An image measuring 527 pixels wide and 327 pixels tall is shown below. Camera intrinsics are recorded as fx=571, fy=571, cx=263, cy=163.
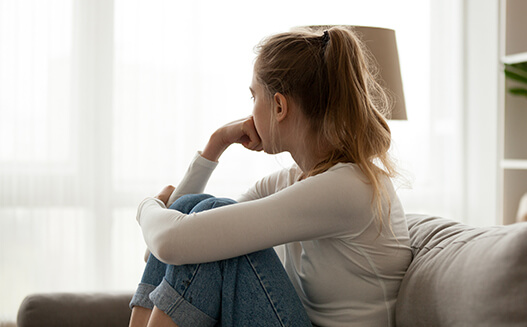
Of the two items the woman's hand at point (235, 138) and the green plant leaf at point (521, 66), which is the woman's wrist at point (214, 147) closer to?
the woman's hand at point (235, 138)

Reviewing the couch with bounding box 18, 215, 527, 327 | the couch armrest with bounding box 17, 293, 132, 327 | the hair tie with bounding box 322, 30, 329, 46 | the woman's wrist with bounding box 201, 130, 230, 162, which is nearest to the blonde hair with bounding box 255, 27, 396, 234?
the hair tie with bounding box 322, 30, 329, 46

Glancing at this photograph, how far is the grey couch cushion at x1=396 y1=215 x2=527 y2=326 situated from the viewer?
37.0 inches

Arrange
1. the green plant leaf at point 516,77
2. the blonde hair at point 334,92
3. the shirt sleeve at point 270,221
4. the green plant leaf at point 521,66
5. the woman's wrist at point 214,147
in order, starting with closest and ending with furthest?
the shirt sleeve at point 270,221 < the blonde hair at point 334,92 < the woman's wrist at point 214,147 < the green plant leaf at point 516,77 < the green plant leaf at point 521,66

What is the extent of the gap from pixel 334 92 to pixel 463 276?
467 millimetres

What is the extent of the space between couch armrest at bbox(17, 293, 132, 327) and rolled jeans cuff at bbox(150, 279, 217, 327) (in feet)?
1.70

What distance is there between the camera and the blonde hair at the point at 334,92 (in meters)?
1.25

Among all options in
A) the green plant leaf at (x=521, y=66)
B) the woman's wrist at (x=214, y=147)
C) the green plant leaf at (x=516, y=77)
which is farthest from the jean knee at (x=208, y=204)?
the green plant leaf at (x=521, y=66)

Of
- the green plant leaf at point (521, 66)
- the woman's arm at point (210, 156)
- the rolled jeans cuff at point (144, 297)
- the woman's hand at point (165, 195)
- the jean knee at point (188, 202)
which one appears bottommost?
the rolled jeans cuff at point (144, 297)

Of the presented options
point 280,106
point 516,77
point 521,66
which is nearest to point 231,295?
point 280,106

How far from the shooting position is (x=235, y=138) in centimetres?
159

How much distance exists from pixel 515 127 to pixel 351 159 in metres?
1.94

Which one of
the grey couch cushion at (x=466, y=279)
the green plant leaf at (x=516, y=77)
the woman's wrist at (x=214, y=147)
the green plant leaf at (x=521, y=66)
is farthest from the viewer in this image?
the green plant leaf at (x=521, y=66)

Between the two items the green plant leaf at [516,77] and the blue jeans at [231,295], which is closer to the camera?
the blue jeans at [231,295]

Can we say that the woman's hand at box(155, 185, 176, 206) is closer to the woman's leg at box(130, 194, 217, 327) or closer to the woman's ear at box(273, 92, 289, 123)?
the woman's leg at box(130, 194, 217, 327)
